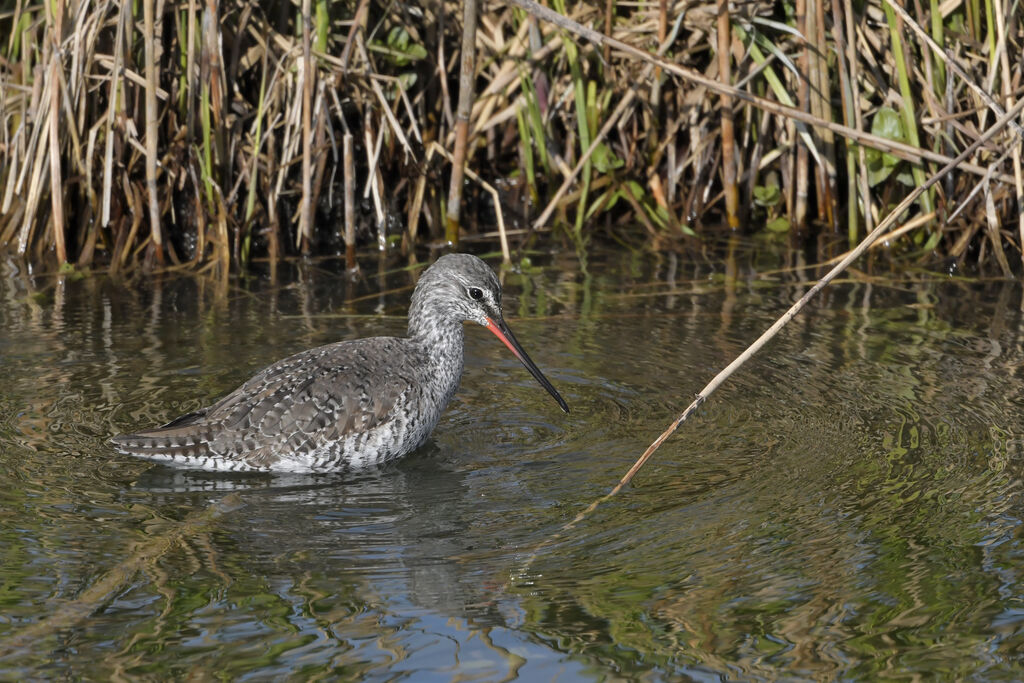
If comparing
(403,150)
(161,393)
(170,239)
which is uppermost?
(403,150)

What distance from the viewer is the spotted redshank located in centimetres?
577

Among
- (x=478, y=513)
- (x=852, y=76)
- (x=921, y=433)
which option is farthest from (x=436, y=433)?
(x=852, y=76)

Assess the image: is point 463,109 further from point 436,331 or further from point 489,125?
point 436,331

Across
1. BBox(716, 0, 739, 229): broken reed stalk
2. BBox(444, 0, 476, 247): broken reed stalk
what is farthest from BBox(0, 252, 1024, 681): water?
BBox(716, 0, 739, 229): broken reed stalk

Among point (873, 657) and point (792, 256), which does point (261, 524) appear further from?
point (792, 256)

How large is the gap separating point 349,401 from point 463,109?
3.12m

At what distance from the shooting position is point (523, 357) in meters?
6.26

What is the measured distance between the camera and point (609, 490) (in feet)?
17.9

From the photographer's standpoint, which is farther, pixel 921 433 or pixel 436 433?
pixel 436 433

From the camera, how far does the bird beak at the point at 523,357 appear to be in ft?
20.3

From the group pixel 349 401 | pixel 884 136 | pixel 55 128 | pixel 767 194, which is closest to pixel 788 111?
pixel 884 136

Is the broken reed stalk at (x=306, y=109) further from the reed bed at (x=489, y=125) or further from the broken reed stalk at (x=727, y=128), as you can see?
the broken reed stalk at (x=727, y=128)

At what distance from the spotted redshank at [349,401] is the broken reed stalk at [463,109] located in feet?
7.62

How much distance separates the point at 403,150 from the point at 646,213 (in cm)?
184
